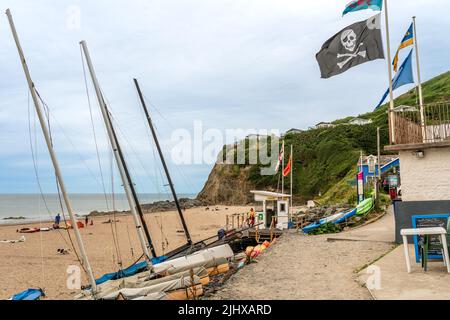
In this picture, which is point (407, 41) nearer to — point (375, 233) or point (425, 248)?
point (375, 233)

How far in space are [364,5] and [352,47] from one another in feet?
6.42

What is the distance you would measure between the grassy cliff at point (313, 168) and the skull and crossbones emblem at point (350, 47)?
34984mm

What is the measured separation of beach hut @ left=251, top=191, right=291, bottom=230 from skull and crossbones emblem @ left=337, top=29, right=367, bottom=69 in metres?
11.9

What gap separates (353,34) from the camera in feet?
47.8

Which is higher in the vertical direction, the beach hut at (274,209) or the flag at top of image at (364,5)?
the flag at top of image at (364,5)

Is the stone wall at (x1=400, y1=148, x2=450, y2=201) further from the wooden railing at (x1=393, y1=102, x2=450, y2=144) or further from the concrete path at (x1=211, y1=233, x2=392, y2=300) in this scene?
the concrete path at (x1=211, y1=233, x2=392, y2=300)

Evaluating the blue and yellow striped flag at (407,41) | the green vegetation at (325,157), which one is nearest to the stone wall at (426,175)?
the blue and yellow striped flag at (407,41)

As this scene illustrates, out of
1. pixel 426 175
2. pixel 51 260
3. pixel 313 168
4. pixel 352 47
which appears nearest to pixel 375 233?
pixel 426 175

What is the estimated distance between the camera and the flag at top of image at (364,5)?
1479 centimetres

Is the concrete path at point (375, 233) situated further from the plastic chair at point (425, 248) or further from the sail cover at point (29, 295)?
the sail cover at point (29, 295)

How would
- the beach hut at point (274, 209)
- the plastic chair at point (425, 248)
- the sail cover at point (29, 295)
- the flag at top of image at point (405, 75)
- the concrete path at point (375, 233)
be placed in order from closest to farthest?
1. the plastic chair at point (425, 248)
2. the sail cover at point (29, 295)
3. the flag at top of image at point (405, 75)
4. the concrete path at point (375, 233)
5. the beach hut at point (274, 209)
